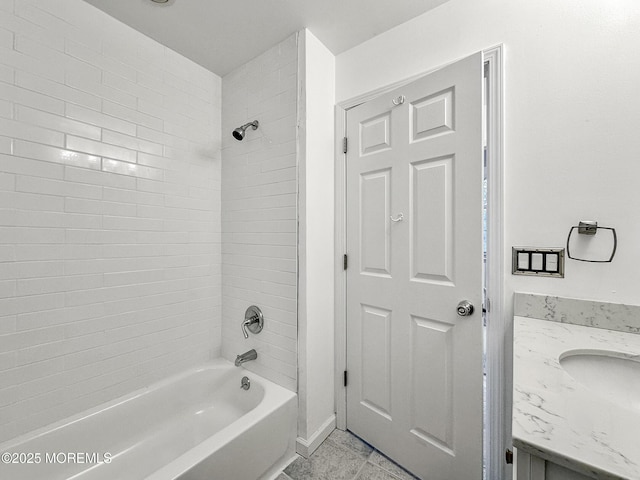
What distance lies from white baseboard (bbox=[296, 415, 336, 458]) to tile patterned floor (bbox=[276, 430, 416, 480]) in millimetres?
25

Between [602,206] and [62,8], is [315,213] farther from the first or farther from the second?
[62,8]

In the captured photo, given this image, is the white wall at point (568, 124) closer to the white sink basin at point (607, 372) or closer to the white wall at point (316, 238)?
the white sink basin at point (607, 372)

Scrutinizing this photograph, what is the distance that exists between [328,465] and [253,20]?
2457mm

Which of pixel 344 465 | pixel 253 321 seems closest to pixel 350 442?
pixel 344 465

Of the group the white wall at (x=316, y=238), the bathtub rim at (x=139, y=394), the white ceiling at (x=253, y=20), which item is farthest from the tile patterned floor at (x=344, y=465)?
the white ceiling at (x=253, y=20)

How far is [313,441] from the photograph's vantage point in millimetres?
1599

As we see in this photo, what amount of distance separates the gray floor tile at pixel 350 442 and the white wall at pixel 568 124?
1.21m

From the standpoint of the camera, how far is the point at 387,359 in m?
1.56

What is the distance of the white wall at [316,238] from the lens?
1.60m

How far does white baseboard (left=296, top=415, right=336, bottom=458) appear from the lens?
5.16ft

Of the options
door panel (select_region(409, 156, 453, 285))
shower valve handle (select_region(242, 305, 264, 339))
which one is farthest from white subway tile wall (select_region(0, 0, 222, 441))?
door panel (select_region(409, 156, 453, 285))

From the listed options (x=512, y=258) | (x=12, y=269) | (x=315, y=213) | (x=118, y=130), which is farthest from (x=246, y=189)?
(x=512, y=258)

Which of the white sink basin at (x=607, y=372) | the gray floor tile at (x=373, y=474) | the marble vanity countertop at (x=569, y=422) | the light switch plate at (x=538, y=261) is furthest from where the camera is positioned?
the gray floor tile at (x=373, y=474)

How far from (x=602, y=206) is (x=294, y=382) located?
1654mm
